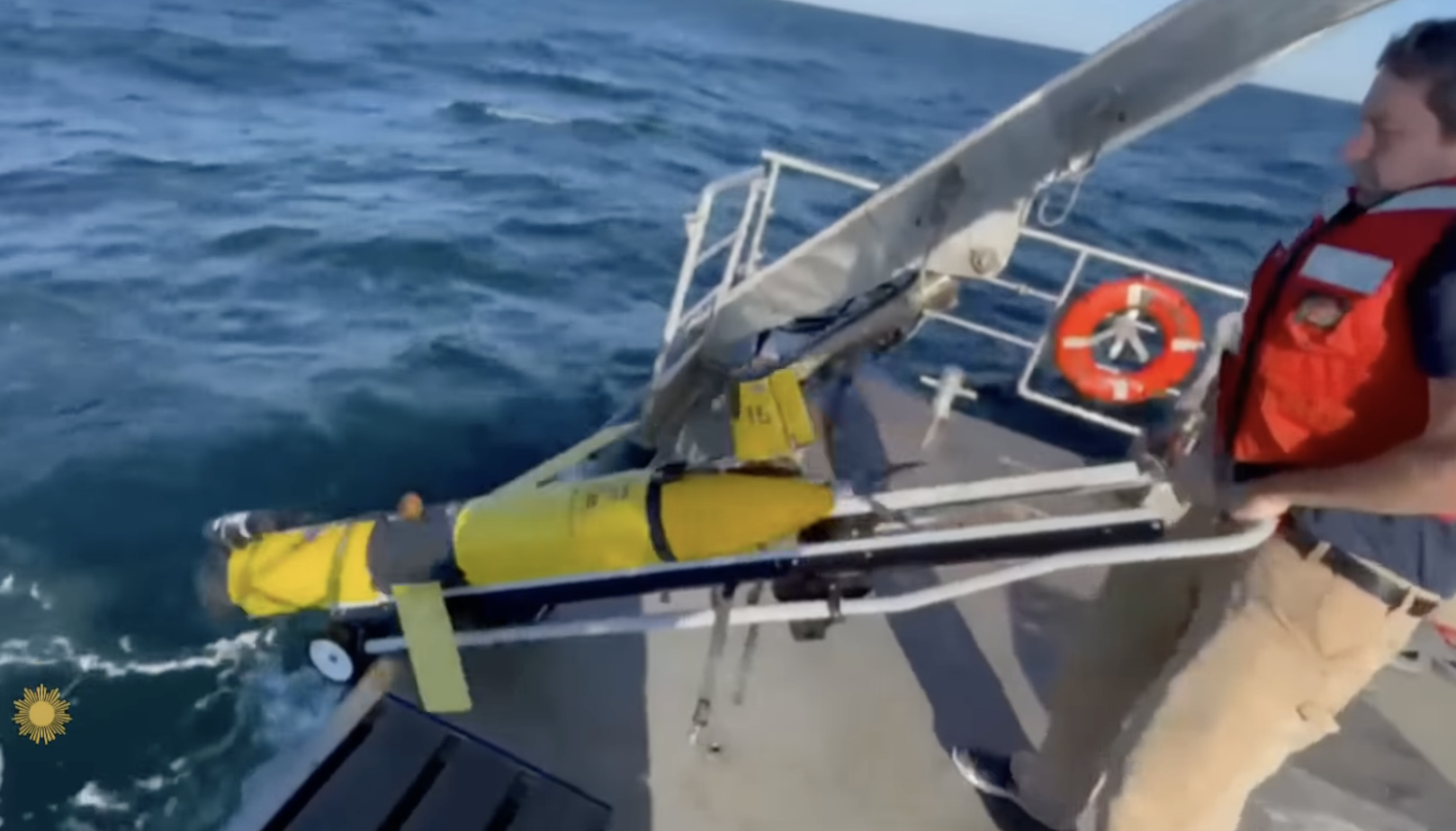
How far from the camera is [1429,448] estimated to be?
1808 millimetres

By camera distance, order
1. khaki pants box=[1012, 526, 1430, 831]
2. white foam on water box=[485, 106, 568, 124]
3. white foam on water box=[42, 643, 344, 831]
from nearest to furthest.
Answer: khaki pants box=[1012, 526, 1430, 831]
white foam on water box=[42, 643, 344, 831]
white foam on water box=[485, 106, 568, 124]

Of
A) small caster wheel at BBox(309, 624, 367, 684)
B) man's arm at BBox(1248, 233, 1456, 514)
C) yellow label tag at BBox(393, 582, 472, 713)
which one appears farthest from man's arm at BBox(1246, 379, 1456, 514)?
small caster wheel at BBox(309, 624, 367, 684)

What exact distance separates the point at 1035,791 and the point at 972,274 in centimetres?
134

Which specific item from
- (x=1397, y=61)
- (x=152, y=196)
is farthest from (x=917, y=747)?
(x=152, y=196)

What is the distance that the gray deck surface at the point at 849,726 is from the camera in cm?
316

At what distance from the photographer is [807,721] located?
3436 millimetres

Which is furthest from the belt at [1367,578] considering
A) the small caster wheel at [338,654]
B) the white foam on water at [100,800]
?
the white foam on water at [100,800]

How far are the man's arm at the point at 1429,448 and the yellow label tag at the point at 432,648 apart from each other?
212 cm

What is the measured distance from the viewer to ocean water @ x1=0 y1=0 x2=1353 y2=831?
5.25 m

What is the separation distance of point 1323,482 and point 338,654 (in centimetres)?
248

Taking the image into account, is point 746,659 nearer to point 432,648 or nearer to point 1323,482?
point 432,648

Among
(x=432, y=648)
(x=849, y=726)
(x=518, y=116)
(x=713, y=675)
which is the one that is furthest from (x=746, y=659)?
(x=518, y=116)

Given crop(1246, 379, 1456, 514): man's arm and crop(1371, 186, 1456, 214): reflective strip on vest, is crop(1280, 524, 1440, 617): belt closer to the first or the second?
crop(1246, 379, 1456, 514): man's arm

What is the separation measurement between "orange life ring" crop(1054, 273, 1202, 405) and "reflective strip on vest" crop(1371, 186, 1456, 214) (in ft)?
10.2
